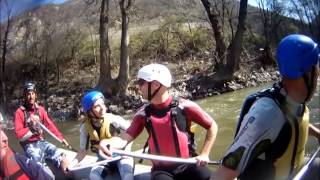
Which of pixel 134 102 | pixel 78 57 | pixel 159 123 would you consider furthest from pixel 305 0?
pixel 78 57

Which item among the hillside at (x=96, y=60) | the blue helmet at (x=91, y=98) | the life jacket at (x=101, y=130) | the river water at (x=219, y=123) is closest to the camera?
the blue helmet at (x=91, y=98)

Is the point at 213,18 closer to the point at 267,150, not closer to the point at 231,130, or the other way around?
the point at 231,130

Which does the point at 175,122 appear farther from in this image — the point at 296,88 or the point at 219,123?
the point at 219,123

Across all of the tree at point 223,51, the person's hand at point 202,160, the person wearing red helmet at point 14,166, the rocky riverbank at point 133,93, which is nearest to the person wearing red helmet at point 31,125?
the person wearing red helmet at point 14,166

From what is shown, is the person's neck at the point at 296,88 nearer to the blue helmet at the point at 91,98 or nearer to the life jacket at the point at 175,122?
the life jacket at the point at 175,122

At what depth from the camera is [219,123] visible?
7.09 meters

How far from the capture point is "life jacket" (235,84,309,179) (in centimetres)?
122

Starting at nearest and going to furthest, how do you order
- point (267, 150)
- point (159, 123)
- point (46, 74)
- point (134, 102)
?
point (267, 150)
point (159, 123)
point (134, 102)
point (46, 74)

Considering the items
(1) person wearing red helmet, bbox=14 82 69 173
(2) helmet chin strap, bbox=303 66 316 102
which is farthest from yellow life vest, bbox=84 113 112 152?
(2) helmet chin strap, bbox=303 66 316 102

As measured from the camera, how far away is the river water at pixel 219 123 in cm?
532

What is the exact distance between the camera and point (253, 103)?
1.27 meters

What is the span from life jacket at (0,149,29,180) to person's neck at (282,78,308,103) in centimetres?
A: 102

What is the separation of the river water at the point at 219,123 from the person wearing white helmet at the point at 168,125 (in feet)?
7.73

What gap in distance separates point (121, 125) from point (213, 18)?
24.7 ft
